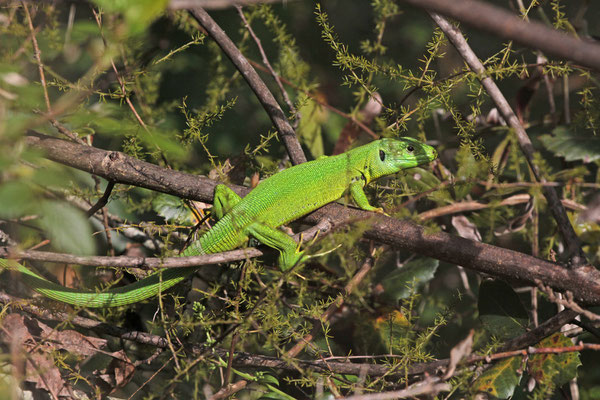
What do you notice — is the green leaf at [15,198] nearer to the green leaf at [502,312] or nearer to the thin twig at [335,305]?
the thin twig at [335,305]

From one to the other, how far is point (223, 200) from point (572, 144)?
1.83 m

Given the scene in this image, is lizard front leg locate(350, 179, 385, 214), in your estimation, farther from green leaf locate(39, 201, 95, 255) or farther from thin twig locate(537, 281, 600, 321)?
green leaf locate(39, 201, 95, 255)

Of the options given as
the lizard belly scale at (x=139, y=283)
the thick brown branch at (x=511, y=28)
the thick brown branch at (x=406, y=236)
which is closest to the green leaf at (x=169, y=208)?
the lizard belly scale at (x=139, y=283)

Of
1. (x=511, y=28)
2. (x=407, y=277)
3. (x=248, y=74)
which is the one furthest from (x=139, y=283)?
(x=511, y=28)

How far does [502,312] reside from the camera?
2.56 m

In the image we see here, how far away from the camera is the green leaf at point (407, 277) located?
2.93m

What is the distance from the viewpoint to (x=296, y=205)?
8.98 feet

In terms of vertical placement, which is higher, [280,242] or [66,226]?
[66,226]

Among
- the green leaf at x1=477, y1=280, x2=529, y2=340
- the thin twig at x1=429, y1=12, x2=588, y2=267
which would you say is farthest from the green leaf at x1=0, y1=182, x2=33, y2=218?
the green leaf at x1=477, y1=280, x2=529, y2=340

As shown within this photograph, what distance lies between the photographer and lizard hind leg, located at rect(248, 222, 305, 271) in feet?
8.28

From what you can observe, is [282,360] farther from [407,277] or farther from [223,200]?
[407,277]

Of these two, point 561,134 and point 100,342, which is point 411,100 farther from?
point 100,342

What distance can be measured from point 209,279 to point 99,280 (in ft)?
1.79

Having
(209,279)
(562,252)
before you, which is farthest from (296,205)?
(562,252)
